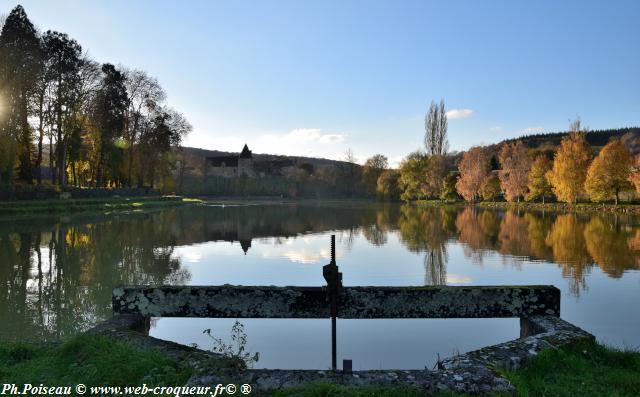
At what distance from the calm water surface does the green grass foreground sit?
7.35 ft

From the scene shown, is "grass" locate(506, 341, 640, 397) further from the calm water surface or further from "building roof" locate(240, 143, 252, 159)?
"building roof" locate(240, 143, 252, 159)

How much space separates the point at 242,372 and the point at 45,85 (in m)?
44.2

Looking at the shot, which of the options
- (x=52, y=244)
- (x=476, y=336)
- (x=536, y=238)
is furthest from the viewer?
(x=536, y=238)

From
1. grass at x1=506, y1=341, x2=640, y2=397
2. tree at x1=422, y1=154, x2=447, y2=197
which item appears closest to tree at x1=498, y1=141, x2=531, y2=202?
tree at x1=422, y1=154, x2=447, y2=197

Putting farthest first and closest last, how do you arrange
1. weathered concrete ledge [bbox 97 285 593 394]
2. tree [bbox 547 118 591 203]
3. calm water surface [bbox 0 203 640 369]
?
tree [bbox 547 118 591 203], calm water surface [bbox 0 203 640 369], weathered concrete ledge [bbox 97 285 593 394]

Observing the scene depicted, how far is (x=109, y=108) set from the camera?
50125 mm

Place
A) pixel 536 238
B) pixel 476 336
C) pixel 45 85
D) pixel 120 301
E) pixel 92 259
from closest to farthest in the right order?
pixel 120 301, pixel 476 336, pixel 92 259, pixel 536 238, pixel 45 85

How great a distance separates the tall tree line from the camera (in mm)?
35938

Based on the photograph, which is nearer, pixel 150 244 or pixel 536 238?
pixel 150 244

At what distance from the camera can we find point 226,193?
112 metres

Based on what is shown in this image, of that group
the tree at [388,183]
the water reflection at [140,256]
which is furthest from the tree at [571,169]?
the tree at [388,183]

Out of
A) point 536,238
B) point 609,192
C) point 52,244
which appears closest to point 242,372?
point 52,244

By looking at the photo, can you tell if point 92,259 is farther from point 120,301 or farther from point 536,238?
point 536,238

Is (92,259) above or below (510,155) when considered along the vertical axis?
below
